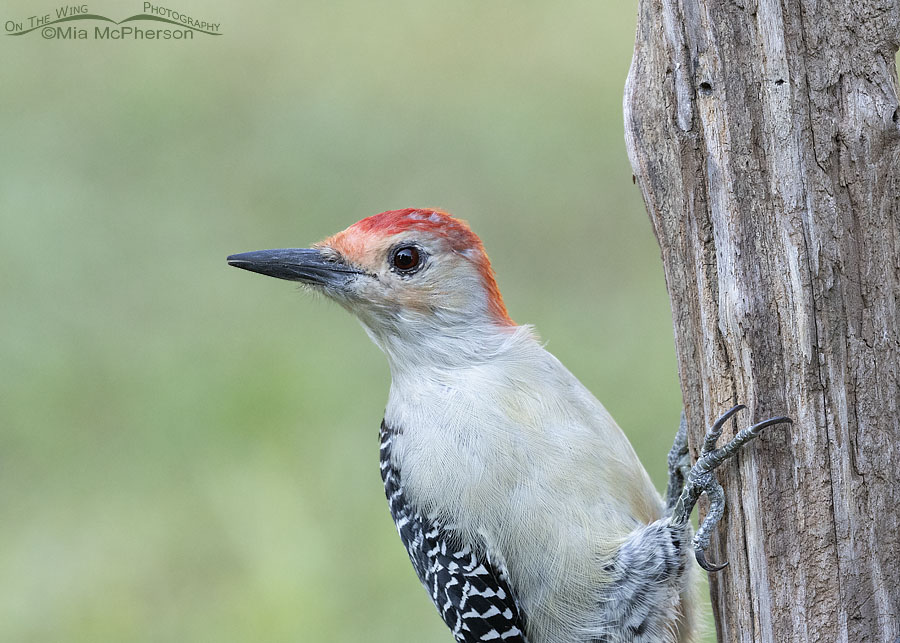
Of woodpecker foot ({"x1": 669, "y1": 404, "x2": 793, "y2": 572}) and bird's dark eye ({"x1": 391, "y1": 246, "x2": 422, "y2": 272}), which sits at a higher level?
bird's dark eye ({"x1": 391, "y1": 246, "x2": 422, "y2": 272})

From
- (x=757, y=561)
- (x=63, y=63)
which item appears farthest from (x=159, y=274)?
(x=757, y=561)

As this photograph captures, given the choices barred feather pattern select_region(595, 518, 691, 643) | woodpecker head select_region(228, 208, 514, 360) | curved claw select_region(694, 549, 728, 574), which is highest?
woodpecker head select_region(228, 208, 514, 360)

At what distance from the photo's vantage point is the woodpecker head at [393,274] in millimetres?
4082

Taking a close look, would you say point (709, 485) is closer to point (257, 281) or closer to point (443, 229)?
point (443, 229)

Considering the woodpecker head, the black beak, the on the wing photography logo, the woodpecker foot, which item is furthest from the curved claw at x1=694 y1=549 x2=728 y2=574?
the on the wing photography logo

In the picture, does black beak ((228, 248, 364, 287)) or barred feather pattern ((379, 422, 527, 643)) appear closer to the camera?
barred feather pattern ((379, 422, 527, 643))

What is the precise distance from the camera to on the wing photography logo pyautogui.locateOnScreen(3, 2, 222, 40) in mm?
9469

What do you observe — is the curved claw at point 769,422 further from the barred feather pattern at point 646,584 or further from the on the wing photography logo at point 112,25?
the on the wing photography logo at point 112,25

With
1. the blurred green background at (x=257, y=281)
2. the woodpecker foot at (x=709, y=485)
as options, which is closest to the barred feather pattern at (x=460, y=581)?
the woodpecker foot at (x=709, y=485)

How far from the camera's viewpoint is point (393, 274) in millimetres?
4105

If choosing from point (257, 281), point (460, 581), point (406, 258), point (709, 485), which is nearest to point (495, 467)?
point (460, 581)

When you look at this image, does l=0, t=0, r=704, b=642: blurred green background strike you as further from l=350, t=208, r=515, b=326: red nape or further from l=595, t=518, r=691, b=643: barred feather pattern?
l=595, t=518, r=691, b=643: barred feather pattern

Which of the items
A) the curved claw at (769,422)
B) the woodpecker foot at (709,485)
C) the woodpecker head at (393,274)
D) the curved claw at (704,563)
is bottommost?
the curved claw at (704,563)

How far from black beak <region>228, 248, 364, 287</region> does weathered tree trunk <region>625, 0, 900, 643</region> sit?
149 centimetres
